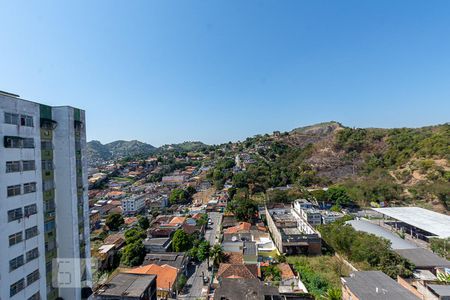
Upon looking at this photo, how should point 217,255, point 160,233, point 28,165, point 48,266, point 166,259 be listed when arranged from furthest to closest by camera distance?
1. point 160,233
2. point 166,259
3. point 217,255
4. point 48,266
5. point 28,165

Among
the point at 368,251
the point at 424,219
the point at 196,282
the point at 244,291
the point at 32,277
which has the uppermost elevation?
the point at 32,277

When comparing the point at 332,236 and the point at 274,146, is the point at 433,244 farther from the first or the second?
the point at 274,146

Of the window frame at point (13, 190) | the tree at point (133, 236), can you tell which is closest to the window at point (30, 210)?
the window frame at point (13, 190)

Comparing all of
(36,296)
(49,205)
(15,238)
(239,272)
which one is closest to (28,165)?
(49,205)

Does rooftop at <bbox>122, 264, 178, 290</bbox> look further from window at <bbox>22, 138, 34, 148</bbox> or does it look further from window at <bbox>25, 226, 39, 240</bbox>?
window at <bbox>22, 138, 34, 148</bbox>

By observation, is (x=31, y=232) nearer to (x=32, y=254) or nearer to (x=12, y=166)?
(x=32, y=254)

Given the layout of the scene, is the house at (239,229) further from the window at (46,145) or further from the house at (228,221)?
the window at (46,145)
